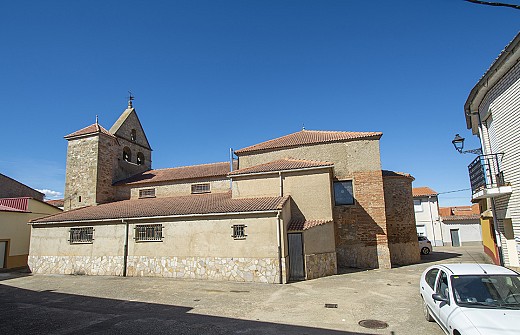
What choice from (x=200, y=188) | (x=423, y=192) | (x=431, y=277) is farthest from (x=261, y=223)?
(x=423, y=192)

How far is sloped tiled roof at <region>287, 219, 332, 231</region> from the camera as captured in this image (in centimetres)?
1465

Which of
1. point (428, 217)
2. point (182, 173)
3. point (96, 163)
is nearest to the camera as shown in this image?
point (96, 163)

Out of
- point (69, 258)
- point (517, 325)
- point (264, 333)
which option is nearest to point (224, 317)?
point (264, 333)

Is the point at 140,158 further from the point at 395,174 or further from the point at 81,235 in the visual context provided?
the point at 395,174

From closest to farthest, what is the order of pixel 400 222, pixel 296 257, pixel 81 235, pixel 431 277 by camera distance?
pixel 431 277 < pixel 296 257 < pixel 81 235 < pixel 400 222

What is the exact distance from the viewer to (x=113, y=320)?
27.5 ft

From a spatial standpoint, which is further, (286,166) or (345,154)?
(345,154)

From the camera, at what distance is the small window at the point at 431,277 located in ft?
22.9

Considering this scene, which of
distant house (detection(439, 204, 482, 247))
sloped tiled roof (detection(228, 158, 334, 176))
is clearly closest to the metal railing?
sloped tiled roof (detection(228, 158, 334, 176))

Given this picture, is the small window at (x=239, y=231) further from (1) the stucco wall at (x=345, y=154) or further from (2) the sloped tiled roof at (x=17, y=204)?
(2) the sloped tiled roof at (x=17, y=204)

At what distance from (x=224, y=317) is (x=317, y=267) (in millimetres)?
7223

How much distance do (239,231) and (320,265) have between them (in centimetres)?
432

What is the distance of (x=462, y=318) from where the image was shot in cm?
509

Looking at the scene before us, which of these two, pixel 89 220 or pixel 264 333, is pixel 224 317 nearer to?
pixel 264 333
